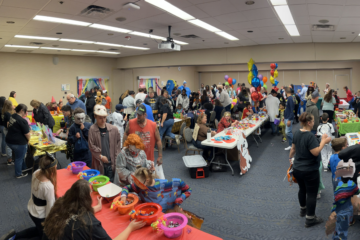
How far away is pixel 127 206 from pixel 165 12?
12.8 ft

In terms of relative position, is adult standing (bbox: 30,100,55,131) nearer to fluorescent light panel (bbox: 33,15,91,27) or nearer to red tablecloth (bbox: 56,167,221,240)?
fluorescent light panel (bbox: 33,15,91,27)

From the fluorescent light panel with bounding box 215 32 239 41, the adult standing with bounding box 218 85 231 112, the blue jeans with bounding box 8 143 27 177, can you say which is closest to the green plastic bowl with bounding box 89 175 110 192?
the blue jeans with bounding box 8 143 27 177

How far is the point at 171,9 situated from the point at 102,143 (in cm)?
293

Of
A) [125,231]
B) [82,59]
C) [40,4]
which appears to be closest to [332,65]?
[82,59]

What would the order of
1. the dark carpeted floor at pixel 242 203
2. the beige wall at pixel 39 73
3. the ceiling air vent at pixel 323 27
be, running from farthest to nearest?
the beige wall at pixel 39 73, the ceiling air vent at pixel 323 27, the dark carpeted floor at pixel 242 203

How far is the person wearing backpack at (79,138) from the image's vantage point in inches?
141

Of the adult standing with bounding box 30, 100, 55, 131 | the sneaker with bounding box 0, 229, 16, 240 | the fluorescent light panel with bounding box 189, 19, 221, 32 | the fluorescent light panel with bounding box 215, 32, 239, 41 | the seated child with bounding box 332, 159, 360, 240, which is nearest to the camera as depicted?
the seated child with bounding box 332, 159, 360, 240

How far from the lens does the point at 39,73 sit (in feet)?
35.7

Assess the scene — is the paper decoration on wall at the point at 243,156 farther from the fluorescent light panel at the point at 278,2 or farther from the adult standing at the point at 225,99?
the adult standing at the point at 225,99

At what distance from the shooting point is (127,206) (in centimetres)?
204

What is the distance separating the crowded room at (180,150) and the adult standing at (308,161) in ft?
0.04

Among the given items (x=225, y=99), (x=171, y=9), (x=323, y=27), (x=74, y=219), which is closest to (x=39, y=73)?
(x=225, y=99)

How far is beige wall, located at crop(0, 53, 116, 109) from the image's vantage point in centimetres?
1002

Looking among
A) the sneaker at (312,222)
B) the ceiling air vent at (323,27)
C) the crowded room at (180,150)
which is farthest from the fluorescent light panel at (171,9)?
the sneaker at (312,222)
